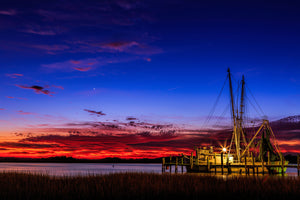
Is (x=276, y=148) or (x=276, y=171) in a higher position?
(x=276, y=148)

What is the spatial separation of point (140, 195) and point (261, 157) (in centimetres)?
4099

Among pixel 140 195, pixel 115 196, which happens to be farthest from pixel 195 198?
pixel 115 196

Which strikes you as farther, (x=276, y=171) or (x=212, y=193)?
(x=276, y=171)

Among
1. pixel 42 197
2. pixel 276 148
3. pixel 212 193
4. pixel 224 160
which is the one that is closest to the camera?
pixel 42 197

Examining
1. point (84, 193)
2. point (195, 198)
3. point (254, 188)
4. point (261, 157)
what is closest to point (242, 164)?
point (261, 157)

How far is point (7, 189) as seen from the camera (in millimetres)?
25219

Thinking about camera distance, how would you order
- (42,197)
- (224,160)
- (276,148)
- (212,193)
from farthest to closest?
(224,160)
(276,148)
(212,193)
(42,197)

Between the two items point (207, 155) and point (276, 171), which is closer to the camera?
point (276, 171)

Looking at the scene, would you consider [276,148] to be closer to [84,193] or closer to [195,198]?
[195,198]

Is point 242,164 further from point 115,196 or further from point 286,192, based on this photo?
point 115,196

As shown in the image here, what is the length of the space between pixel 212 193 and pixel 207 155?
1493 inches

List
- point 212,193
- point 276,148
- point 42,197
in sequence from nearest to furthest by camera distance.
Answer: point 42,197 → point 212,193 → point 276,148

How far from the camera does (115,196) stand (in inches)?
920

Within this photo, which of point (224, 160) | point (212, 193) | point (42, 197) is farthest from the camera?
point (224, 160)
